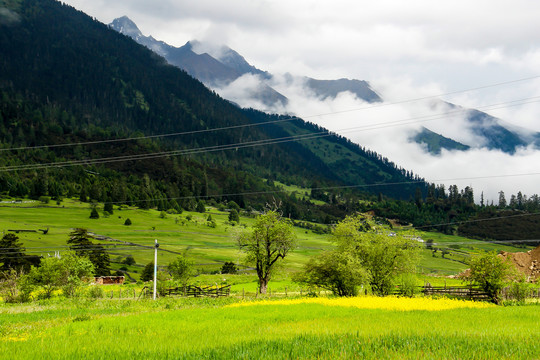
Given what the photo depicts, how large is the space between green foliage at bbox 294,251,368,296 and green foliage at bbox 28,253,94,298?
99.8 feet

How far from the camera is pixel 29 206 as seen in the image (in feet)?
643

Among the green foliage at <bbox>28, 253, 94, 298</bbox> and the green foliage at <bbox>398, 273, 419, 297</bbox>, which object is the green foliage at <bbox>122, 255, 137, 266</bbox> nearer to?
the green foliage at <bbox>28, 253, 94, 298</bbox>

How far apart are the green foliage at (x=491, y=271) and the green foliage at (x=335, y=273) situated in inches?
485

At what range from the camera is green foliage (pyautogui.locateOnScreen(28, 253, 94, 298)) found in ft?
177

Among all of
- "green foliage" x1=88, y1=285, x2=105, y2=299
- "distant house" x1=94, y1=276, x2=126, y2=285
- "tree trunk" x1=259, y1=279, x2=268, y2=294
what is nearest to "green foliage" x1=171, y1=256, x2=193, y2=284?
"tree trunk" x1=259, y1=279, x2=268, y2=294

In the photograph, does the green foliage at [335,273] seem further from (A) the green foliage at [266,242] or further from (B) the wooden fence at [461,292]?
(B) the wooden fence at [461,292]

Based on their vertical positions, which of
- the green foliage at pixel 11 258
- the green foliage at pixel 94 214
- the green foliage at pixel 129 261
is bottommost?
the green foliage at pixel 129 261

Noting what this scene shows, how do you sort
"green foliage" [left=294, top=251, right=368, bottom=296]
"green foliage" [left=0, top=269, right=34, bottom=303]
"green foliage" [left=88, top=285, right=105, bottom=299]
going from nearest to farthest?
1. "green foliage" [left=294, top=251, right=368, bottom=296]
2. "green foliage" [left=0, top=269, right=34, bottom=303]
3. "green foliage" [left=88, top=285, right=105, bottom=299]

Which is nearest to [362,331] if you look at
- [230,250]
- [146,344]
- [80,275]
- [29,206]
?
[146,344]

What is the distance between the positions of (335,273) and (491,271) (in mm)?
17531

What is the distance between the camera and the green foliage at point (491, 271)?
4422cm

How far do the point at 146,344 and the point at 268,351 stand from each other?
509 cm

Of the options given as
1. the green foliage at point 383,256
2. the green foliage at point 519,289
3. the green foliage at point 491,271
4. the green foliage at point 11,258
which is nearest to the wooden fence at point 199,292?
the green foliage at point 383,256

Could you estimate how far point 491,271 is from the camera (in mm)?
44500
